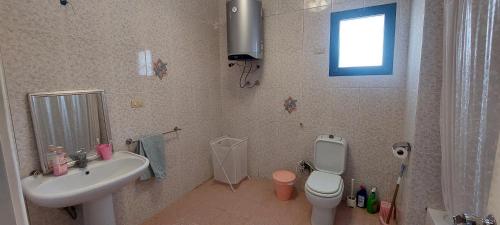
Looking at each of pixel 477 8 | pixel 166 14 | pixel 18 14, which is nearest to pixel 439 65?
pixel 477 8

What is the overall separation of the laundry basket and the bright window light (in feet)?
4.63

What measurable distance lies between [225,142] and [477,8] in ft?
7.83

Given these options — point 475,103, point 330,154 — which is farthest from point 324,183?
point 475,103

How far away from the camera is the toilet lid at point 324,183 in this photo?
5.77 ft

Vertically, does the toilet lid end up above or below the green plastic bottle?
above

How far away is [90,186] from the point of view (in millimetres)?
1217

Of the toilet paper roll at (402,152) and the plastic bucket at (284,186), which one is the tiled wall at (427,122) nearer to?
the toilet paper roll at (402,152)

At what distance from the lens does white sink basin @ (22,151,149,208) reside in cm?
113

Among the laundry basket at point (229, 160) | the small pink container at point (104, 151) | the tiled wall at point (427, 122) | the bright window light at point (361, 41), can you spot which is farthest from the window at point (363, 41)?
the small pink container at point (104, 151)

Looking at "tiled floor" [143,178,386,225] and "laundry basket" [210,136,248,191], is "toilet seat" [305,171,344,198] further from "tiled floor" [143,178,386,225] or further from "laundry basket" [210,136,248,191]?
"laundry basket" [210,136,248,191]

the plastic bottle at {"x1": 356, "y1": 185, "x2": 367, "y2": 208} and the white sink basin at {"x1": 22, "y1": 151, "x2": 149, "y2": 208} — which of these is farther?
the plastic bottle at {"x1": 356, "y1": 185, "x2": 367, "y2": 208}

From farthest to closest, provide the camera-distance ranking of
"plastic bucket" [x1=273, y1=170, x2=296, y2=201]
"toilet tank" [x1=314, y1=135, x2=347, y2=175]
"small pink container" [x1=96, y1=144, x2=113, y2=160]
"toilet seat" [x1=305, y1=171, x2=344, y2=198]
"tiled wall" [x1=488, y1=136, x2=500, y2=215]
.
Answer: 1. "plastic bucket" [x1=273, y1=170, x2=296, y2=201]
2. "toilet tank" [x1=314, y1=135, x2=347, y2=175]
3. "toilet seat" [x1=305, y1=171, x2=344, y2=198]
4. "small pink container" [x1=96, y1=144, x2=113, y2=160]
5. "tiled wall" [x1=488, y1=136, x2=500, y2=215]

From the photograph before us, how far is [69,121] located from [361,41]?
2.41 m

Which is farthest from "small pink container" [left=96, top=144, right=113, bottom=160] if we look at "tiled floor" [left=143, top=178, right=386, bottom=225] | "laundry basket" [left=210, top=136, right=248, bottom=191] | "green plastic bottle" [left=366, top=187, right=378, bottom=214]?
"green plastic bottle" [left=366, top=187, right=378, bottom=214]
